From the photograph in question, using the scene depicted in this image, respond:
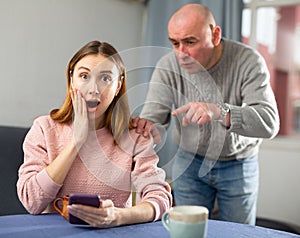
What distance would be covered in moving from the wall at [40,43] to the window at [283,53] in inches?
43.8

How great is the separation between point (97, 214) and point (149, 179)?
0.27 metres

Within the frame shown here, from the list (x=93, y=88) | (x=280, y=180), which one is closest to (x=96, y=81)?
(x=93, y=88)

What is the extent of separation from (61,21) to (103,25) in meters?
0.34

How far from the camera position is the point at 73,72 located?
1.34m

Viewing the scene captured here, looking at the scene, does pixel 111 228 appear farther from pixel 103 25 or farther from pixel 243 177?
pixel 103 25

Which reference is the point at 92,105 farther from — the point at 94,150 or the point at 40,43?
the point at 40,43

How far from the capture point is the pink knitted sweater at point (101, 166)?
131 cm

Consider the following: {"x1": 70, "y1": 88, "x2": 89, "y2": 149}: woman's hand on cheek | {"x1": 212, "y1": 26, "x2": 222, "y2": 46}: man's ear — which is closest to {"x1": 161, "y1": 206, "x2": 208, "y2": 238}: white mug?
{"x1": 70, "y1": 88, "x2": 89, "y2": 149}: woman's hand on cheek

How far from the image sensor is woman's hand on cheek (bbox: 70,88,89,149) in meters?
1.28

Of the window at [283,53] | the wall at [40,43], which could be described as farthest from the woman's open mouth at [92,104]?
the window at [283,53]

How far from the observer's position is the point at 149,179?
1341 millimetres

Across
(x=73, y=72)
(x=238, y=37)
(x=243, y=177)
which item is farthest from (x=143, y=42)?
(x=73, y=72)

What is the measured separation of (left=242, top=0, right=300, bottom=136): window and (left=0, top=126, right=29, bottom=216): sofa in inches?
75.1

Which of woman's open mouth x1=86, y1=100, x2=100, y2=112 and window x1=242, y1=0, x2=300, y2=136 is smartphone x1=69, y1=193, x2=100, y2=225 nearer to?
woman's open mouth x1=86, y1=100, x2=100, y2=112
